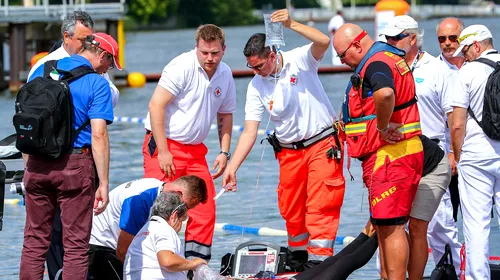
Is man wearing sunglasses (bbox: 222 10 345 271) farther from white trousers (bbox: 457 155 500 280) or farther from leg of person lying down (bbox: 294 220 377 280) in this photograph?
white trousers (bbox: 457 155 500 280)

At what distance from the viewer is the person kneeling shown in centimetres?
652

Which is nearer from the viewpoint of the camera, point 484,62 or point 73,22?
point 484,62

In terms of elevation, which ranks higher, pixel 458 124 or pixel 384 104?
pixel 384 104

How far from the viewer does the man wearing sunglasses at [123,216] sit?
6.86 metres

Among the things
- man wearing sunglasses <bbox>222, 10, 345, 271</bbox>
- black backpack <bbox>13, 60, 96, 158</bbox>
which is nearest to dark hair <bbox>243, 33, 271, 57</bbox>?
man wearing sunglasses <bbox>222, 10, 345, 271</bbox>

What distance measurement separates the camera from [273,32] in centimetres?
775

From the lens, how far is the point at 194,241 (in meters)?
7.91

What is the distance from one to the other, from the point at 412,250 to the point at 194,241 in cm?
161

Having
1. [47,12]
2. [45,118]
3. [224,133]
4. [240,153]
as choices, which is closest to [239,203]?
[224,133]

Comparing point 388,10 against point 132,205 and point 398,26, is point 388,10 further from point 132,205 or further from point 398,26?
point 132,205

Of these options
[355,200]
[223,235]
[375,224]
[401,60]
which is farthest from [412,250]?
[355,200]

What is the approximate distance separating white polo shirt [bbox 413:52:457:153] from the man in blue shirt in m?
2.31

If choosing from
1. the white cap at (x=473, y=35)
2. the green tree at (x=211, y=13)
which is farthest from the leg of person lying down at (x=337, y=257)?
the green tree at (x=211, y=13)

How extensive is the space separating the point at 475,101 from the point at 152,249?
2430mm
